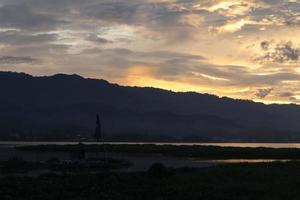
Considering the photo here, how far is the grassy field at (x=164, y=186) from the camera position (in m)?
38.2

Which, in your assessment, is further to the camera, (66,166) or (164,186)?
(66,166)

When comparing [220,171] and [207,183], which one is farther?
[220,171]

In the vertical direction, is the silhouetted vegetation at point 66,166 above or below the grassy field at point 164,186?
below

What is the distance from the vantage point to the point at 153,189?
43094 millimetres

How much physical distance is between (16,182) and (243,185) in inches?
724

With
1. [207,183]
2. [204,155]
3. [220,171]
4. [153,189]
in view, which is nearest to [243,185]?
[207,183]

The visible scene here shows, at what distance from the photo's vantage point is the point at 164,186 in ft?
149

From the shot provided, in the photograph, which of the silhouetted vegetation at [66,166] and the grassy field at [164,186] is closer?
the grassy field at [164,186]

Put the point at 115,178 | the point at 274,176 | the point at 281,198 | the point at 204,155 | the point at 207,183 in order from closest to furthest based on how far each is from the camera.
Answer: the point at 281,198 < the point at 207,183 < the point at 274,176 < the point at 115,178 < the point at 204,155

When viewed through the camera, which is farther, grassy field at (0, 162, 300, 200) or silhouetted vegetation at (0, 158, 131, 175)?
silhouetted vegetation at (0, 158, 131, 175)

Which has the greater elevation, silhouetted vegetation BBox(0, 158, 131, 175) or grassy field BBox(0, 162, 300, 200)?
grassy field BBox(0, 162, 300, 200)

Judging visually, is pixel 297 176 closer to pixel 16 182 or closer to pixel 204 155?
pixel 16 182

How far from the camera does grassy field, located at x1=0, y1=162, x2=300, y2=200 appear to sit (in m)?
38.2

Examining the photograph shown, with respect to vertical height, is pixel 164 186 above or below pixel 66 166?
above
